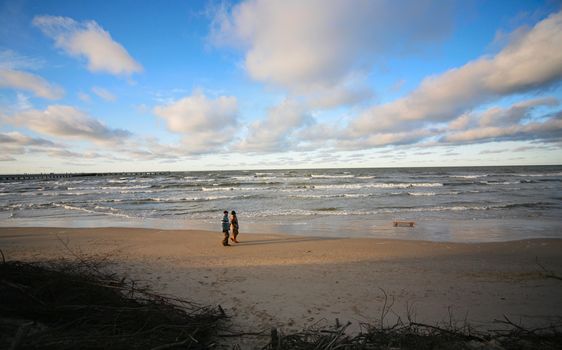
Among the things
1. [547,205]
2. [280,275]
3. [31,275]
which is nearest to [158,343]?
[31,275]

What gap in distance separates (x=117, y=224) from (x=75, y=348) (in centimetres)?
1628

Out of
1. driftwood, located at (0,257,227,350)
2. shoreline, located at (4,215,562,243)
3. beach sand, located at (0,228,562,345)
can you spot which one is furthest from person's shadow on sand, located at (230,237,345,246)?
driftwood, located at (0,257,227,350)

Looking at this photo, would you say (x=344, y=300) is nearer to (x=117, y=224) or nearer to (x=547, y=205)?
(x=117, y=224)

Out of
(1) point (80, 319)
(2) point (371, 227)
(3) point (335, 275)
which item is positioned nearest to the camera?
(1) point (80, 319)

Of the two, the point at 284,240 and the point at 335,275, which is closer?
the point at 335,275

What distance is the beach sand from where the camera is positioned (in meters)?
5.27

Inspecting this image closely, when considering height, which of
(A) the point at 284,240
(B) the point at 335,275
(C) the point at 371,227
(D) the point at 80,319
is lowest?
(C) the point at 371,227

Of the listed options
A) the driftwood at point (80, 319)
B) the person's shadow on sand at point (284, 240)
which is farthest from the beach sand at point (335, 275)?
the driftwood at point (80, 319)

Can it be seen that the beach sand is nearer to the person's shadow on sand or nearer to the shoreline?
the person's shadow on sand

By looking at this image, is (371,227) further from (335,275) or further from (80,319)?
(80,319)

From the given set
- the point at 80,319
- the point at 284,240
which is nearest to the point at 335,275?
the point at 284,240

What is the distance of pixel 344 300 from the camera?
19.0 ft

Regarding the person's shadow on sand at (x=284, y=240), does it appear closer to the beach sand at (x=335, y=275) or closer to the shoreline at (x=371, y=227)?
the beach sand at (x=335, y=275)

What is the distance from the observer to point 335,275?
732 cm
